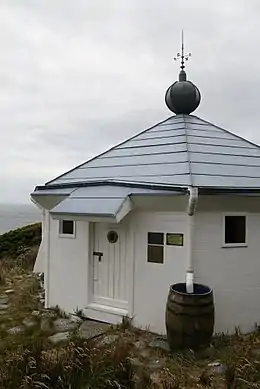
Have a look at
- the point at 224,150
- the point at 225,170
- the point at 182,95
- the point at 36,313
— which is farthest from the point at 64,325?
the point at 182,95

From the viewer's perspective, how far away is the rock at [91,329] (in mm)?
7262

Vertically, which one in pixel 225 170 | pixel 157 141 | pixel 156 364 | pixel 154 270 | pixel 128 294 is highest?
pixel 157 141

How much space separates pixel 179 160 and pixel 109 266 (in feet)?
7.80

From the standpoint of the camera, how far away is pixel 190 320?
21.5 ft

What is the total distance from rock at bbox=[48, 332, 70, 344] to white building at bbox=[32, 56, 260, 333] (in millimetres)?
1063

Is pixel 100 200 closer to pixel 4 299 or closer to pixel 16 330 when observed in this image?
pixel 16 330

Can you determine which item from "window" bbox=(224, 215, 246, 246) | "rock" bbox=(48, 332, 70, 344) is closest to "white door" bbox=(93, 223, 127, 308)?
"rock" bbox=(48, 332, 70, 344)

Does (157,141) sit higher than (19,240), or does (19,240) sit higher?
(157,141)

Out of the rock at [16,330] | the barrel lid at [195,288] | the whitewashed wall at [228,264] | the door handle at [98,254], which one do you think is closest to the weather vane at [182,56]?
the whitewashed wall at [228,264]

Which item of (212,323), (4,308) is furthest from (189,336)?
(4,308)

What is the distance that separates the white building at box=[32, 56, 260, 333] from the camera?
24.1 ft

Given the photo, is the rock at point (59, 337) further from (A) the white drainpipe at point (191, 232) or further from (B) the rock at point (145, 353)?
(A) the white drainpipe at point (191, 232)

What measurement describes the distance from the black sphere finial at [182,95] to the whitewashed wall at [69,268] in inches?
145

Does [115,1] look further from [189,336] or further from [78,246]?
Result: [189,336]
